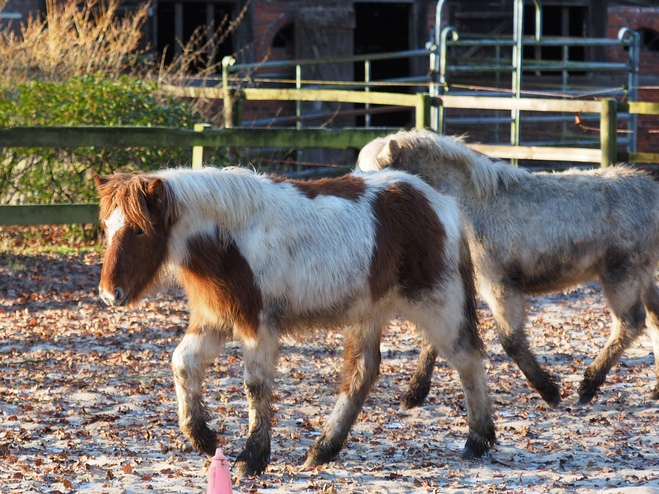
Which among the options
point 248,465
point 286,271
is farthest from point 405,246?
point 248,465

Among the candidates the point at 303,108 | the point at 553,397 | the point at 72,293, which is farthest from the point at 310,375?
the point at 303,108

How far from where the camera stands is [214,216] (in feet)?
13.9

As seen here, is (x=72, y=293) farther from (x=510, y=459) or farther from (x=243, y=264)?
(x=510, y=459)

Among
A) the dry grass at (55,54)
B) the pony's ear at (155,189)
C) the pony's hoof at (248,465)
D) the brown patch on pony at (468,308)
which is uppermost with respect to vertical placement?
the dry grass at (55,54)

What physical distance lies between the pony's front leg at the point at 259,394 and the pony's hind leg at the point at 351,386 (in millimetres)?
306

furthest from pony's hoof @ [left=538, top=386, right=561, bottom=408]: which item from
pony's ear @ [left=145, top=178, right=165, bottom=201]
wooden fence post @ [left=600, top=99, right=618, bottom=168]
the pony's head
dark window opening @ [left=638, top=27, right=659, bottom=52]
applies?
dark window opening @ [left=638, top=27, right=659, bottom=52]

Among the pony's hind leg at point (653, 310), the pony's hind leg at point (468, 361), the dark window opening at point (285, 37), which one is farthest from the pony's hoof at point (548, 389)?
the dark window opening at point (285, 37)

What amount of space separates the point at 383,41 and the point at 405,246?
13671mm

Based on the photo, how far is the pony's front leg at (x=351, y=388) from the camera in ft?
14.7

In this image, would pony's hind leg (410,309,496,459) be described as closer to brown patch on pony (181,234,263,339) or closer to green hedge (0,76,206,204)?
brown patch on pony (181,234,263,339)

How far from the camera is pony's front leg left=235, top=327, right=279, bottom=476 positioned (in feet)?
13.9

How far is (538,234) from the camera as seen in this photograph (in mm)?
5699

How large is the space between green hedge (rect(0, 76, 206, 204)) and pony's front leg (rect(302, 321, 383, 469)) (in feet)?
15.8

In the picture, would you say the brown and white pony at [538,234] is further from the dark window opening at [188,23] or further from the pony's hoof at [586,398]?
the dark window opening at [188,23]
